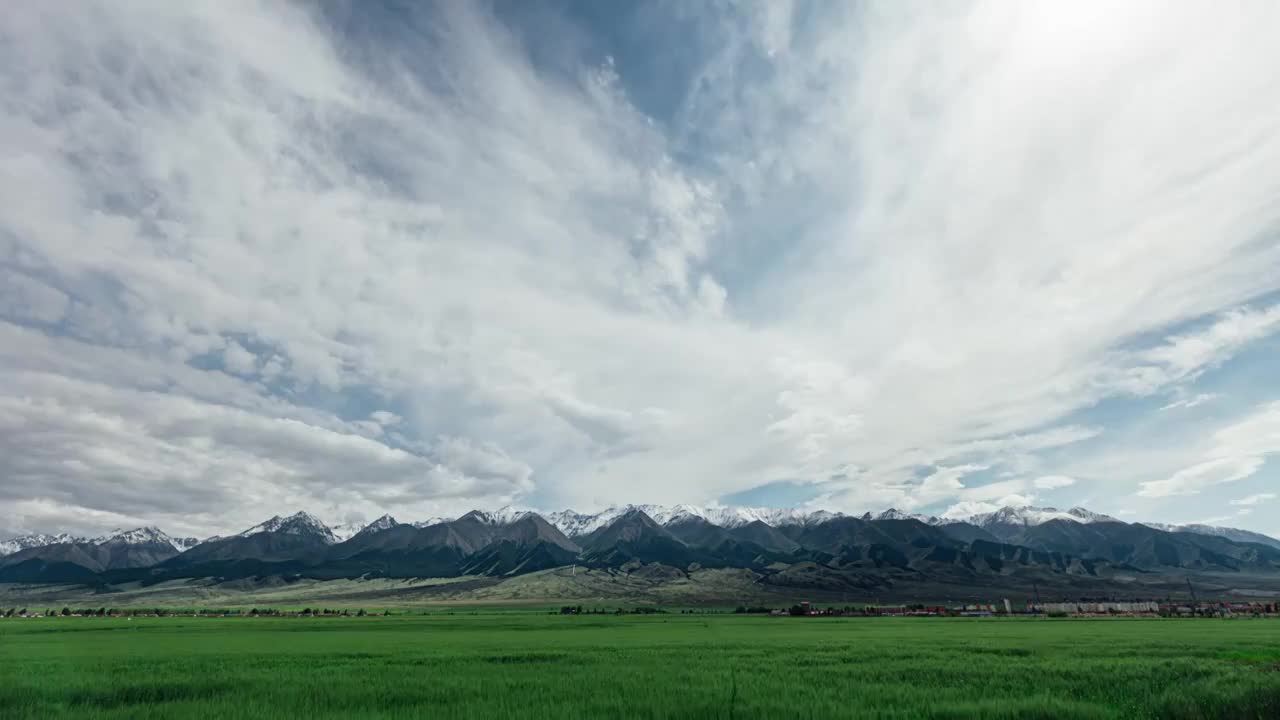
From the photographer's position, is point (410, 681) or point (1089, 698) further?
point (410, 681)

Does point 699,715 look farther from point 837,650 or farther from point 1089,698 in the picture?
point 837,650

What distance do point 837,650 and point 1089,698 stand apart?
2413 centimetres

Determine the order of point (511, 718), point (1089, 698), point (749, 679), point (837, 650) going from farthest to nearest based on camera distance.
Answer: point (837, 650) → point (749, 679) → point (1089, 698) → point (511, 718)

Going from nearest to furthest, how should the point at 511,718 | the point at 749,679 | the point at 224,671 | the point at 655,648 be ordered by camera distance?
the point at 511,718
the point at 749,679
the point at 224,671
the point at 655,648

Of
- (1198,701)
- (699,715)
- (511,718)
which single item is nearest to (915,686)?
(1198,701)

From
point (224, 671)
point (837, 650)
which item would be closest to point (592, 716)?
point (224, 671)

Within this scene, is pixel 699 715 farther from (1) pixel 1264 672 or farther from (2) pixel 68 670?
(2) pixel 68 670

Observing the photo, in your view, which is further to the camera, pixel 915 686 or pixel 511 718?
pixel 915 686

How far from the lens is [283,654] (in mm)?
45281

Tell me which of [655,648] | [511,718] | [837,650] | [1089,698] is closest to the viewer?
[511,718]

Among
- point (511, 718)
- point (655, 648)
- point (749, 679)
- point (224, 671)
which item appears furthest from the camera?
point (655, 648)

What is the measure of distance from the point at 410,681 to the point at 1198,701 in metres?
29.0

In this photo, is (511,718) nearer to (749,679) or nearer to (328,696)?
(328,696)

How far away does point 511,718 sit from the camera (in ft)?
60.4
